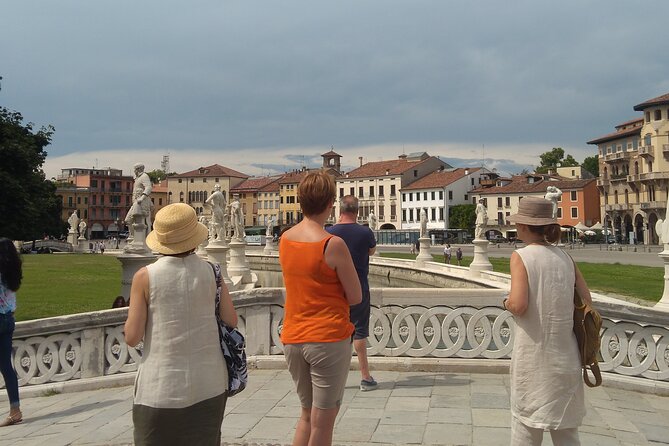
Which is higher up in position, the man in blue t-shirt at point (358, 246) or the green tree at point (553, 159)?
the green tree at point (553, 159)

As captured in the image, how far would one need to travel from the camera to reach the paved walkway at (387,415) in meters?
4.88

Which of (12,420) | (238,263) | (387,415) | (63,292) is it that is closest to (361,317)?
(387,415)

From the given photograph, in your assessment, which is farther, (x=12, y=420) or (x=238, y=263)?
(x=238, y=263)

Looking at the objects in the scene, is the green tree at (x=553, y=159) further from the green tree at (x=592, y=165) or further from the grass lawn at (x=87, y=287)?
the grass lawn at (x=87, y=287)

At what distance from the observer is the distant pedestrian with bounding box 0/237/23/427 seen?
5.85m

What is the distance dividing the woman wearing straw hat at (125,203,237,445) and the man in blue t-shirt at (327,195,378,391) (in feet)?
7.93

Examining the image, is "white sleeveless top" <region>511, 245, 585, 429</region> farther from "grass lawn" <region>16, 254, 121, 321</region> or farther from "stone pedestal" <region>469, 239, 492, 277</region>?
"stone pedestal" <region>469, 239, 492, 277</region>

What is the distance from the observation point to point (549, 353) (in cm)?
341

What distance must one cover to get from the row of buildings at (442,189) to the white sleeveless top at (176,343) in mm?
52451

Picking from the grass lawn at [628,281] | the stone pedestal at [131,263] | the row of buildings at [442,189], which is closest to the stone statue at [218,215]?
the stone pedestal at [131,263]

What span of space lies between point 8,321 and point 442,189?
78521mm

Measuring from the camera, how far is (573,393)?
11.2 feet

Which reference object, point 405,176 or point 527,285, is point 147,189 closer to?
point 527,285

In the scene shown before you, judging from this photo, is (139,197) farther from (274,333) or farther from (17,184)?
(17,184)
